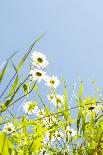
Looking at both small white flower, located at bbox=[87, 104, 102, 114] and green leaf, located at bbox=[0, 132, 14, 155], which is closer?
green leaf, located at bbox=[0, 132, 14, 155]

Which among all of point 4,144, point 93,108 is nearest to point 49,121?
point 93,108

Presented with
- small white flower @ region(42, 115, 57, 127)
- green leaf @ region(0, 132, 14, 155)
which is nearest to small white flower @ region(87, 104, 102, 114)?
small white flower @ region(42, 115, 57, 127)

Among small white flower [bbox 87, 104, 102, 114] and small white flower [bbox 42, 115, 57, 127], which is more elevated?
small white flower [bbox 87, 104, 102, 114]

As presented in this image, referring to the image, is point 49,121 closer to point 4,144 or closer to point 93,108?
point 93,108

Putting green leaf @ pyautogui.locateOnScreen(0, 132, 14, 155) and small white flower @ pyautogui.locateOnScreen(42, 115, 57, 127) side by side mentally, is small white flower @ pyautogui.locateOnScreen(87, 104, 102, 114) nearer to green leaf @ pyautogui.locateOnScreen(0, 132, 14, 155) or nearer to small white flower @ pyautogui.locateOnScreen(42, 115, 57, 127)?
small white flower @ pyautogui.locateOnScreen(42, 115, 57, 127)

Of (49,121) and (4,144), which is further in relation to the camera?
(49,121)

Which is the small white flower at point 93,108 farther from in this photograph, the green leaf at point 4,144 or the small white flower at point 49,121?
the green leaf at point 4,144

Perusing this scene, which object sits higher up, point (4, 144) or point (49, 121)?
point (49, 121)

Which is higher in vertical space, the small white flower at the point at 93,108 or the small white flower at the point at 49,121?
the small white flower at the point at 93,108

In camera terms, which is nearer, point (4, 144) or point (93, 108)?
point (4, 144)

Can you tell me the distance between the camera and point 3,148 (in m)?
0.50

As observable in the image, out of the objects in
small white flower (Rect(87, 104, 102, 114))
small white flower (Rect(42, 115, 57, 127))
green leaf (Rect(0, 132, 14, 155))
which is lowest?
green leaf (Rect(0, 132, 14, 155))

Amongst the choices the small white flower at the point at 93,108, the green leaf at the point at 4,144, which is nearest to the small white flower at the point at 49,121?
the small white flower at the point at 93,108

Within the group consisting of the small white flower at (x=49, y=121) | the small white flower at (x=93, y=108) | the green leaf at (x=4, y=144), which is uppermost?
the small white flower at (x=93, y=108)
